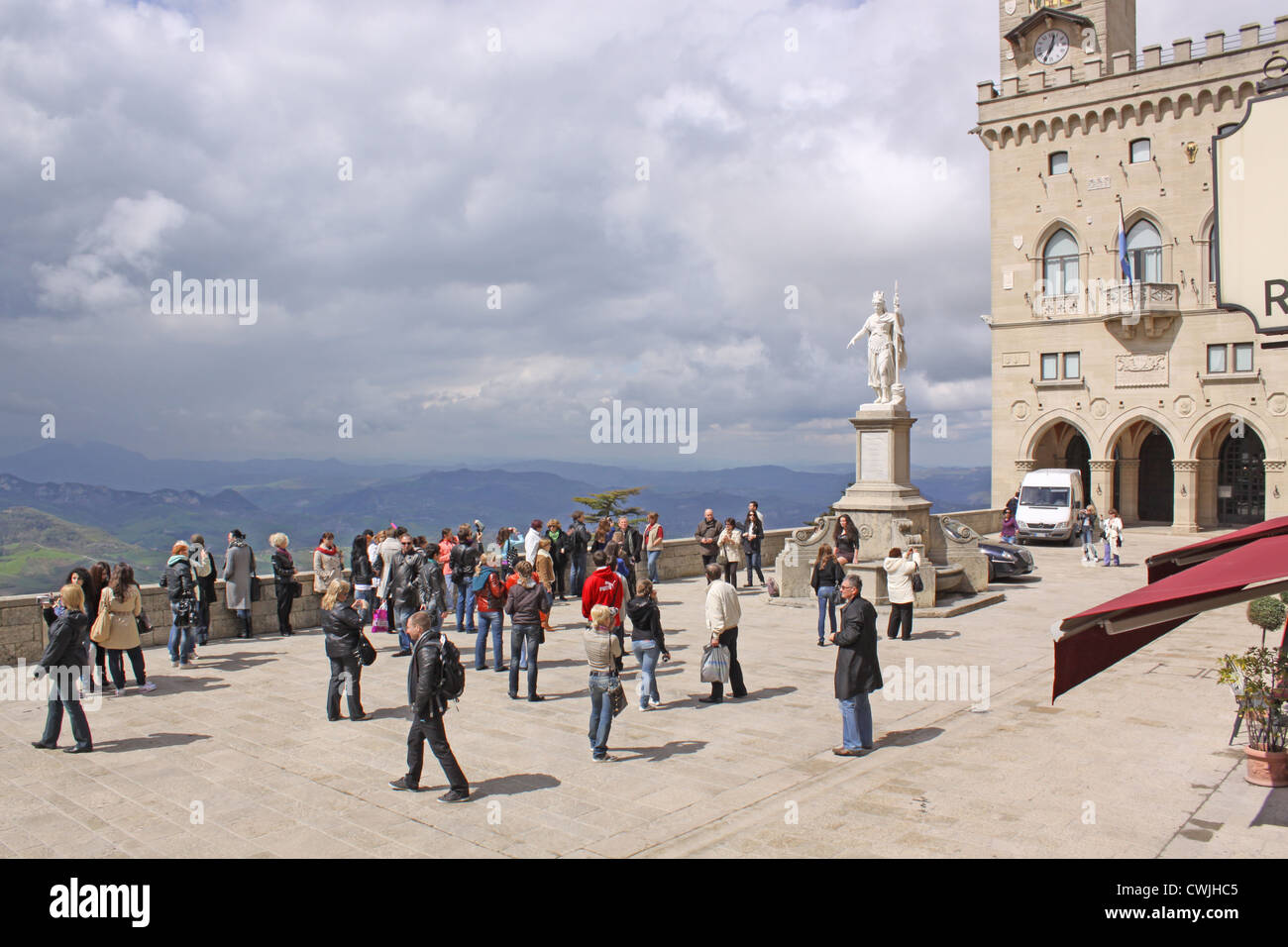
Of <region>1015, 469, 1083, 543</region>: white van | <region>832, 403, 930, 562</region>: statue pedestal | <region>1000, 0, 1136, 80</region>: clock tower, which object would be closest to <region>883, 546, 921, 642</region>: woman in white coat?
<region>832, 403, 930, 562</region>: statue pedestal

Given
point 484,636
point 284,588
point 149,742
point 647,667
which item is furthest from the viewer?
point 284,588

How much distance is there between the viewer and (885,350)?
62.5 ft

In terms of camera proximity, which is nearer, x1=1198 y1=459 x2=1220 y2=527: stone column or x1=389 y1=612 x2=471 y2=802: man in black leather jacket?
x1=389 y1=612 x2=471 y2=802: man in black leather jacket

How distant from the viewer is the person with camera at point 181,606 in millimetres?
13000

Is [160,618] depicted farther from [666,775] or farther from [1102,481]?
[1102,481]

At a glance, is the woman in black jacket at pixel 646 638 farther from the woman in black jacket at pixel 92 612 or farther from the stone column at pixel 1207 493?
Result: the stone column at pixel 1207 493

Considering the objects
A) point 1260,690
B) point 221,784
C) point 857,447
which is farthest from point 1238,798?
point 857,447

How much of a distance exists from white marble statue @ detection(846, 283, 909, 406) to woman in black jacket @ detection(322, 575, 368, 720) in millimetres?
12617

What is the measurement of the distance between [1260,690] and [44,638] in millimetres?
15224

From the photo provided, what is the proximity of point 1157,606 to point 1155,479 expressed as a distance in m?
42.6

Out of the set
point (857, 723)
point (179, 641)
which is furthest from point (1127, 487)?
point (179, 641)

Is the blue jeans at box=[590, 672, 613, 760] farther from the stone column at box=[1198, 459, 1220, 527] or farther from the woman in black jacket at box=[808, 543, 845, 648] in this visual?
the stone column at box=[1198, 459, 1220, 527]

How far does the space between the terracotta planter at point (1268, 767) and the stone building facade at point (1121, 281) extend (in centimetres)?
3309

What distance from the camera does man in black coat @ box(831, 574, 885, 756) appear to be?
8.97m
